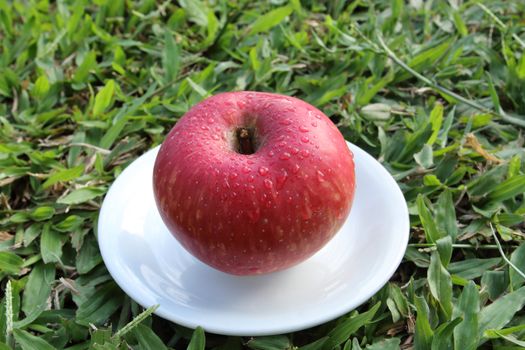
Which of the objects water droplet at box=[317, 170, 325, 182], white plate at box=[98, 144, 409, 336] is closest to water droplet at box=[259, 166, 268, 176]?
water droplet at box=[317, 170, 325, 182]

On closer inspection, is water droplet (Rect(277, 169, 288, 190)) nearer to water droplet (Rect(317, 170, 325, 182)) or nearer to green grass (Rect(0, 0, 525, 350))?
water droplet (Rect(317, 170, 325, 182))

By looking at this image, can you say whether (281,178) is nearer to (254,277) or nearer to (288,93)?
(254,277)

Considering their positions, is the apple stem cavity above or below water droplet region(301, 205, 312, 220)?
above

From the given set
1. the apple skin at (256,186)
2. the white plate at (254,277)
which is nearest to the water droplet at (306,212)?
the apple skin at (256,186)

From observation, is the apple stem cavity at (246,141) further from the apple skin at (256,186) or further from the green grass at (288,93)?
the green grass at (288,93)

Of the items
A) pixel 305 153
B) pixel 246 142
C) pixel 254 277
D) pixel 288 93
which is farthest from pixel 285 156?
pixel 288 93

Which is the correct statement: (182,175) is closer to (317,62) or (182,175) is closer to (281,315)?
(281,315)
